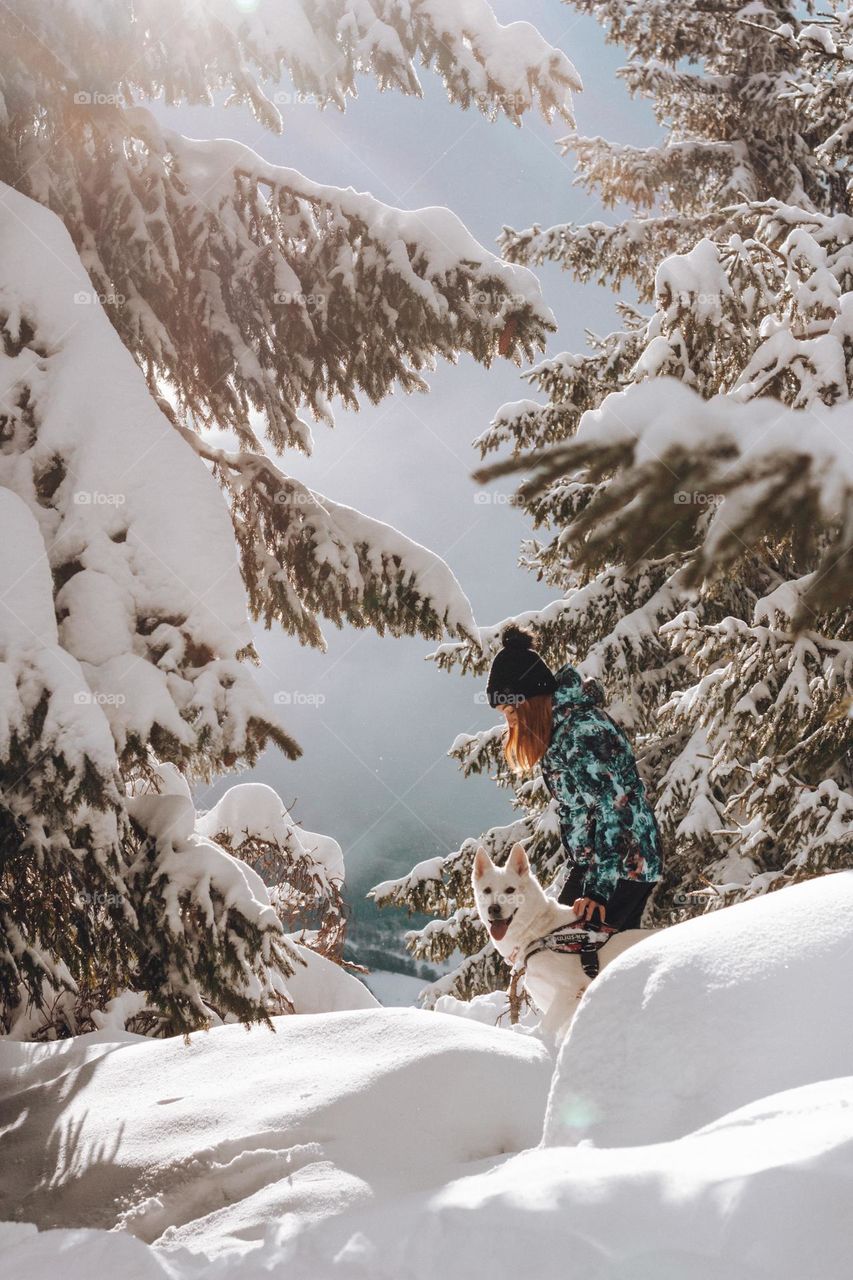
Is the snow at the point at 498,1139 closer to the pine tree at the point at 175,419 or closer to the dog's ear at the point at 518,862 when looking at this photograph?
the pine tree at the point at 175,419

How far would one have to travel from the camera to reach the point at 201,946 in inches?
158

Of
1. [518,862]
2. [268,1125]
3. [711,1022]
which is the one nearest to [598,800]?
[518,862]

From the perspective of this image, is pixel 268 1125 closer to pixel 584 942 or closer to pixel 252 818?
pixel 584 942

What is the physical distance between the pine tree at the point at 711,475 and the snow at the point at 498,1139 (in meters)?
0.90

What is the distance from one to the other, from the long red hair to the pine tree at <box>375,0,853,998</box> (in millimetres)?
681

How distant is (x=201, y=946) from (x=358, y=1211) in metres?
1.77

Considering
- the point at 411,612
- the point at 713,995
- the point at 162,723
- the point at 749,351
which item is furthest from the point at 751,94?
the point at 713,995

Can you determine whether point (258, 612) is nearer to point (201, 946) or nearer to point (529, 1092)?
point (201, 946)

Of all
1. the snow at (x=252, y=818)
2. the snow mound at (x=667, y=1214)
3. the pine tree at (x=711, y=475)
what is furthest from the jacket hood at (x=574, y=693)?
the snow at (x=252, y=818)

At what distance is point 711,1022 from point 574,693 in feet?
7.36

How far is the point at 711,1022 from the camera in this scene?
2.04m

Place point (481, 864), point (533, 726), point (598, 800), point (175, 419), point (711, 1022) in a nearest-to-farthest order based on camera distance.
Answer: point (711, 1022) → point (598, 800) → point (533, 726) → point (481, 864) → point (175, 419)

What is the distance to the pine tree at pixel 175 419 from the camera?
3.82m

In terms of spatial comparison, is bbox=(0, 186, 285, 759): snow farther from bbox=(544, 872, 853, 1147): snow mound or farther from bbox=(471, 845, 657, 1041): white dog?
bbox=(544, 872, 853, 1147): snow mound
